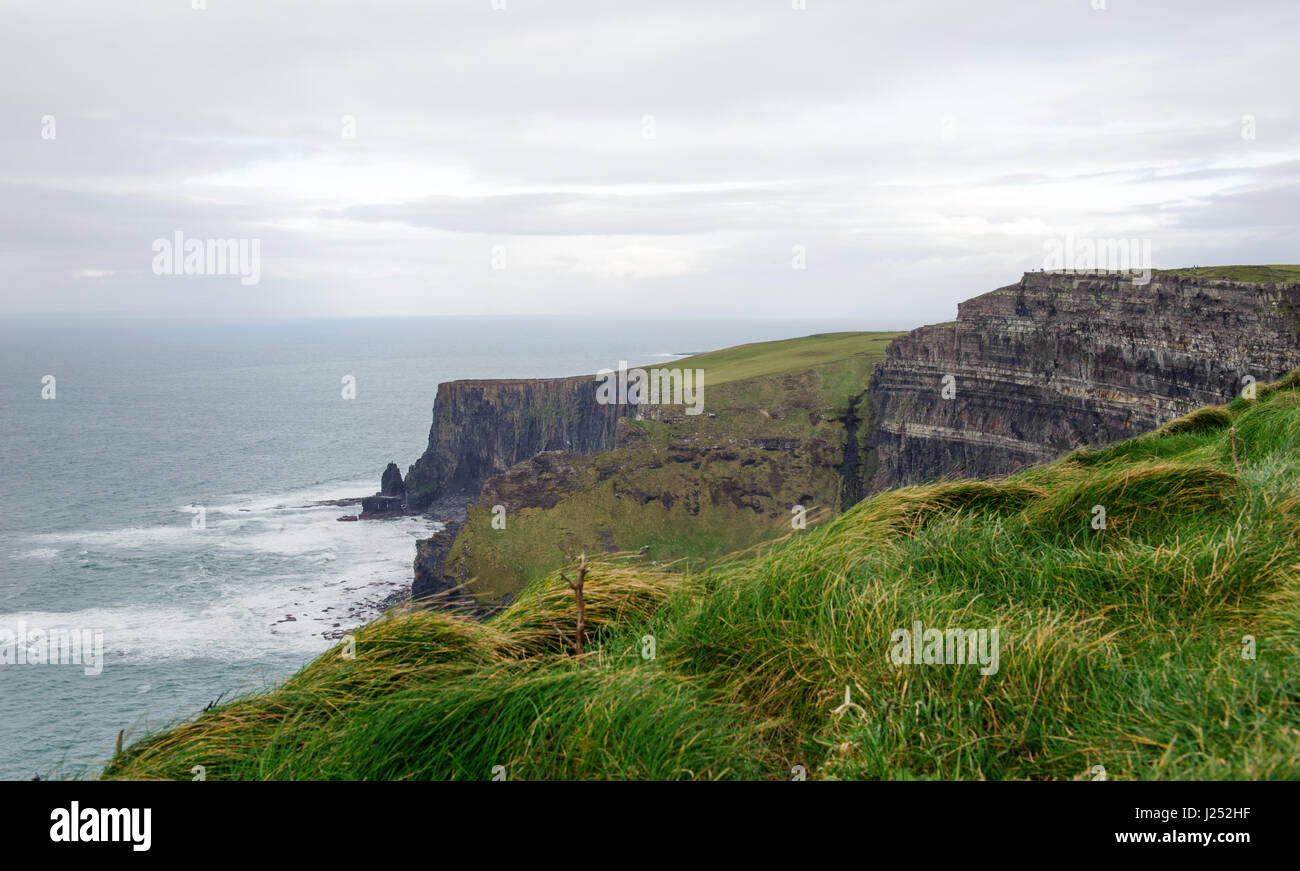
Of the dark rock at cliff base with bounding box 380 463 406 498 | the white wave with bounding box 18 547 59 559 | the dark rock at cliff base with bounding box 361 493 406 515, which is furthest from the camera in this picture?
the dark rock at cliff base with bounding box 380 463 406 498

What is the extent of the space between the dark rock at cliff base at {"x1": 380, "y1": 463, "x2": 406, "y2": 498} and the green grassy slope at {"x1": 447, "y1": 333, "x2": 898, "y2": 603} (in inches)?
1552

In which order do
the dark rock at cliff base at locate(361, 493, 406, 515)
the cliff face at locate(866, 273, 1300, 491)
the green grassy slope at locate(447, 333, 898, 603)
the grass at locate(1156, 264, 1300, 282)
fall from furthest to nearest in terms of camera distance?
the dark rock at cliff base at locate(361, 493, 406, 515) < the green grassy slope at locate(447, 333, 898, 603) < the grass at locate(1156, 264, 1300, 282) < the cliff face at locate(866, 273, 1300, 491)

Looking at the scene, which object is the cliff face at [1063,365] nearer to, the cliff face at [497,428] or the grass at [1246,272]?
the grass at [1246,272]

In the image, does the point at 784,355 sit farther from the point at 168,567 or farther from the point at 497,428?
the point at 168,567

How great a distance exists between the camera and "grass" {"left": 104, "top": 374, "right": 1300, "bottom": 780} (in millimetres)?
3855

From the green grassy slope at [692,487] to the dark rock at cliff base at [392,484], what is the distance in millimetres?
39429

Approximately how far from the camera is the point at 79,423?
168000 mm

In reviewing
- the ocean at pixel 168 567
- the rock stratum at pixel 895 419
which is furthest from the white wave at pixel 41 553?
the rock stratum at pixel 895 419

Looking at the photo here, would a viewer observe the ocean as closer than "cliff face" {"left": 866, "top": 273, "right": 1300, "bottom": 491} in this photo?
Yes

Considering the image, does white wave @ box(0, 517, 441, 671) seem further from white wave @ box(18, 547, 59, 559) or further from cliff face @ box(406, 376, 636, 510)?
cliff face @ box(406, 376, 636, 510)

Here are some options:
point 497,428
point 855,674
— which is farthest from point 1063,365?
point 497,428

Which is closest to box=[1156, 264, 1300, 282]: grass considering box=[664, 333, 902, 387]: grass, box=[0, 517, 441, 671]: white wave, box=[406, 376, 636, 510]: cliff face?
box=[664, 333, 902, 387]: grass

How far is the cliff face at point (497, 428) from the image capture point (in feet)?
375
